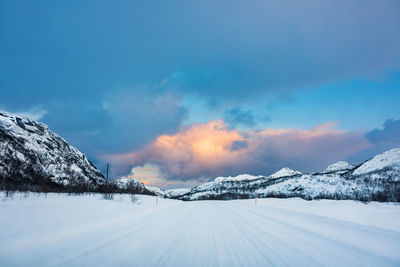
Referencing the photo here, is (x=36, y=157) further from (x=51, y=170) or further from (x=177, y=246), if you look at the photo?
(x=177, y=246)

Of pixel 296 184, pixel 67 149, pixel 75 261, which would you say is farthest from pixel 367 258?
pixel 296 184

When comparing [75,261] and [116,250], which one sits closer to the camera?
[75,261]

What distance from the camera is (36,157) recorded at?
222 feet

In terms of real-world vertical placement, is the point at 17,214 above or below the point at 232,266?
above

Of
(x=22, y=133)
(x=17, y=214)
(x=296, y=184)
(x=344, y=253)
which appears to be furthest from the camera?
(x=296, y=184)

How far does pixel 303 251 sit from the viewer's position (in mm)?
5340

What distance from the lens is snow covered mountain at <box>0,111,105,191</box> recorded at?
145 feet

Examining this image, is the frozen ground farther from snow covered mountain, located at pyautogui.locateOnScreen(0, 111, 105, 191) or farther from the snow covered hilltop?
snow covered mountain, located at pyautogui.locateOnScreen(0, 111, 105, 191)

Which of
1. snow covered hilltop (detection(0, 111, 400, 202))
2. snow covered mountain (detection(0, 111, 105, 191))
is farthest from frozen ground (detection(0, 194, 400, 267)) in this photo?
snow covered mountain (detection(0, 111, 105, 191))

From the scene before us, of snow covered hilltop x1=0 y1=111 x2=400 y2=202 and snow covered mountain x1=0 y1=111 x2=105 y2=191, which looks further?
snow covered mountain x1=0 y1=111 x2=105 y2=191

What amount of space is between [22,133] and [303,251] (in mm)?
90430

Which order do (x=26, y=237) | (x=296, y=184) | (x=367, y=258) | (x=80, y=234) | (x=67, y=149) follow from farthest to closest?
(x=296, y=184), (x=67, y=149), (x=80, y=234), (x=26, y=237), (x=367, y=258)

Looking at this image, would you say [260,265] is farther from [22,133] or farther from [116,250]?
[22,133]

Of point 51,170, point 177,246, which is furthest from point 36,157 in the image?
point 177,246
